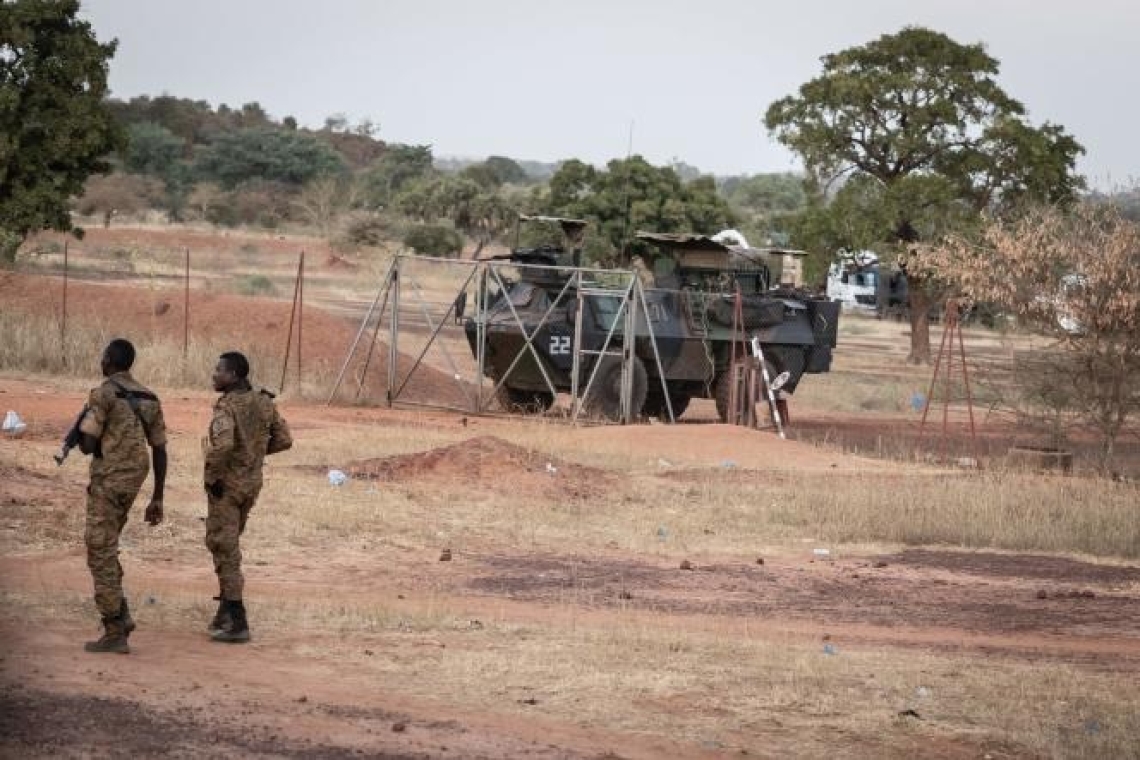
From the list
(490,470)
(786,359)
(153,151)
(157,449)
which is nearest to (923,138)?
(786,359)

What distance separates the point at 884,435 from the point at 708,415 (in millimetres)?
3373

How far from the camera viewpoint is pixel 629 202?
54.3 meters

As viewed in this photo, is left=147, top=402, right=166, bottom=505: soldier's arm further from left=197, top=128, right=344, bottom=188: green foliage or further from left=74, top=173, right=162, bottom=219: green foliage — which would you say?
left=197, top=128, right=344, bottom=188: green foliage

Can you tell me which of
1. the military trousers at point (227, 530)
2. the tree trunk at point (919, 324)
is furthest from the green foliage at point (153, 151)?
the military trousers at point (227, 530)

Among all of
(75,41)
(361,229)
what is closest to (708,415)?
(75,41)

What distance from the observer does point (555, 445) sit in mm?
23156

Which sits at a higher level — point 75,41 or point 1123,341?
point 75,41

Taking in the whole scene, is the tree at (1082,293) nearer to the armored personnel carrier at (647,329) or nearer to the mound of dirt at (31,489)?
the armored personnel carrier at (647,329)

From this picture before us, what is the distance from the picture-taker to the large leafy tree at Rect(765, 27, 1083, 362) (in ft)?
129

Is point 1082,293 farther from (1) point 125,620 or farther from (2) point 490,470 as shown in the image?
(1) point 125,620

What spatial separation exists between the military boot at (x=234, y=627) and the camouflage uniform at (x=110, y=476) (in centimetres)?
87

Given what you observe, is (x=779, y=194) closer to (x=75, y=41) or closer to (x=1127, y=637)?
(x=75, y=41)

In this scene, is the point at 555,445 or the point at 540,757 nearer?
the point at 540,757

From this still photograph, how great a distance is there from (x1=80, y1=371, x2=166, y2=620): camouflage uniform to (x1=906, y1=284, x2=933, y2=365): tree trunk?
109ft
